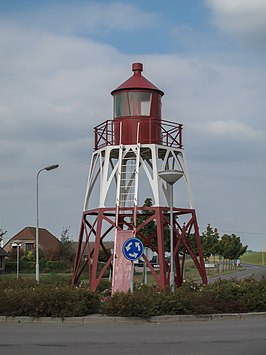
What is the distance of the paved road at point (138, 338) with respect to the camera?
12053 mm

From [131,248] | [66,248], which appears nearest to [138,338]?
[131,248]

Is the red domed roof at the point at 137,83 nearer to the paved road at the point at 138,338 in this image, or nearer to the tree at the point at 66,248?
the paved road at the point at 138,338

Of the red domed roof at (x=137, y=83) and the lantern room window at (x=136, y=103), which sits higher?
the red domed roof at (x=137, y=83)

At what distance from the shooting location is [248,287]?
20.3 m

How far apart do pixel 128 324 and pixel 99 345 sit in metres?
4.55

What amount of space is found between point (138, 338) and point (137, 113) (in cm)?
1271

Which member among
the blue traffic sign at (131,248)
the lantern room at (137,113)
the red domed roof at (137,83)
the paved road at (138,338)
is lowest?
the paved road at (138,338)

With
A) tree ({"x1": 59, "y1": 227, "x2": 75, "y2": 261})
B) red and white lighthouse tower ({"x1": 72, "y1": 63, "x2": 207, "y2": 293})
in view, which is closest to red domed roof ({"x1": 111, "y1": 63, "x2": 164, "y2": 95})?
red and white lighthouse tower ({"x1": 72, "y1": 63, "x2": 207, "y2": 293})

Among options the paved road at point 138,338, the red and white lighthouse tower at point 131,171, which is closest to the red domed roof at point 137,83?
the red and white lighthouse tower at point 131,171

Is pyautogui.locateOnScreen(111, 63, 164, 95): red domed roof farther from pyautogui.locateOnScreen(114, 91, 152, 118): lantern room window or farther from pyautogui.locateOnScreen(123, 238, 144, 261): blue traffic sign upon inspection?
pyautogui.locateOnScreen(123, 238, 144, 261): blue traffic sign

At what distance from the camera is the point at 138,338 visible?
14102 mm

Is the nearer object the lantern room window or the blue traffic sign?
the blue traffic sign

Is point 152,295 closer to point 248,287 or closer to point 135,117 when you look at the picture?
point 248,287

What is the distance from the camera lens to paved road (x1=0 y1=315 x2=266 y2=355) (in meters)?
12.1
